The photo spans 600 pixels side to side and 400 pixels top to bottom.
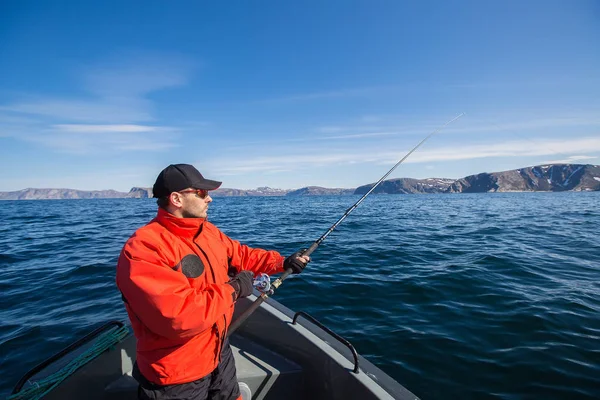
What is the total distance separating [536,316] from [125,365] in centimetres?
792

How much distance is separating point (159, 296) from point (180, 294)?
139mm

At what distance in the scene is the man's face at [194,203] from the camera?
8.54 feet

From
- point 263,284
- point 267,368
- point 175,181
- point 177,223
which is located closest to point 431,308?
point 267,368

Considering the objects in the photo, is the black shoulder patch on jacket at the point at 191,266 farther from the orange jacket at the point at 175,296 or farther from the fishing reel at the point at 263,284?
the fishing reel at the point at 263,284

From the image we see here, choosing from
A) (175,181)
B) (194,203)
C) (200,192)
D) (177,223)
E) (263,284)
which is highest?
(175,181)

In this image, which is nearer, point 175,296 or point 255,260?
point 175,296

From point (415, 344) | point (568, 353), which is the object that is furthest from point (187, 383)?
point (568, 353)

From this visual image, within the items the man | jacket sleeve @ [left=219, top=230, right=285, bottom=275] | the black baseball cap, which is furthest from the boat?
the black baseball cap

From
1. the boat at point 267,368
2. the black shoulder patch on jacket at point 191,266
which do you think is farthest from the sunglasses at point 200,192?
the boat at point 267,368

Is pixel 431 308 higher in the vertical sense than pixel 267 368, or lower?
lower

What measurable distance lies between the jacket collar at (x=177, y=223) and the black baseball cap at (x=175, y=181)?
0.18 metres

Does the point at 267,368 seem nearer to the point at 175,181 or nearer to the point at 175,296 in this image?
the point at 175,296

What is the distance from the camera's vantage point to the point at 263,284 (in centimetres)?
347

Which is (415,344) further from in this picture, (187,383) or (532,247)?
(532,247)
